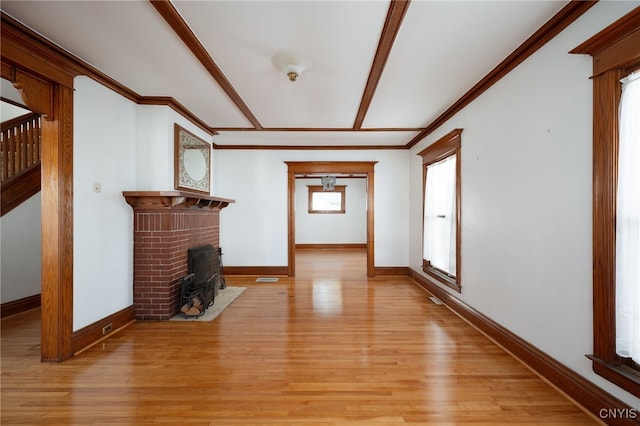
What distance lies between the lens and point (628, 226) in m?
1.56

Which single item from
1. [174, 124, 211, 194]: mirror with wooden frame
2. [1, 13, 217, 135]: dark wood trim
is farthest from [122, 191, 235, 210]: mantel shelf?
[1, 13, 217, 135]: dark wood trim

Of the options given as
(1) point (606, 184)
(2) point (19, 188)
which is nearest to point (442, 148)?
(1) point (606, 184)

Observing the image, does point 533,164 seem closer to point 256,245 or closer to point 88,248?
point 88,248

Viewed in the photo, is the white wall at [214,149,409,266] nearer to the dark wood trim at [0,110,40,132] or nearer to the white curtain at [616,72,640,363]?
the dark wood trim at [0,110,40,132]

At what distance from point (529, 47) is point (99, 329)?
4.51 m

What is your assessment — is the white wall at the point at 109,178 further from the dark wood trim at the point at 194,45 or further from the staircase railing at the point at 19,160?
the staircase railing at the point at 19,160

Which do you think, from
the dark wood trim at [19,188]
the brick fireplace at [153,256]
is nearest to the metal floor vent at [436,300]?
the brick fireplace at [153,256]

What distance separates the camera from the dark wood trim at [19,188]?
3.50 metres

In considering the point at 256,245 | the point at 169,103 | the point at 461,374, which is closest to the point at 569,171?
the point at 461,374

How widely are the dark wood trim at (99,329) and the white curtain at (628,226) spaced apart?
155 inches

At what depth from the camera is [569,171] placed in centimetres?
190

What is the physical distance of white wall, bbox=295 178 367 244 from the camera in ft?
31.3

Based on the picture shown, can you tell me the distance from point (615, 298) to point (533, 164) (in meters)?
1.07

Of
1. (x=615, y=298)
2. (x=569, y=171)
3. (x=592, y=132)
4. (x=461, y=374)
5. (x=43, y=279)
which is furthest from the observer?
(x=43, y=279)
